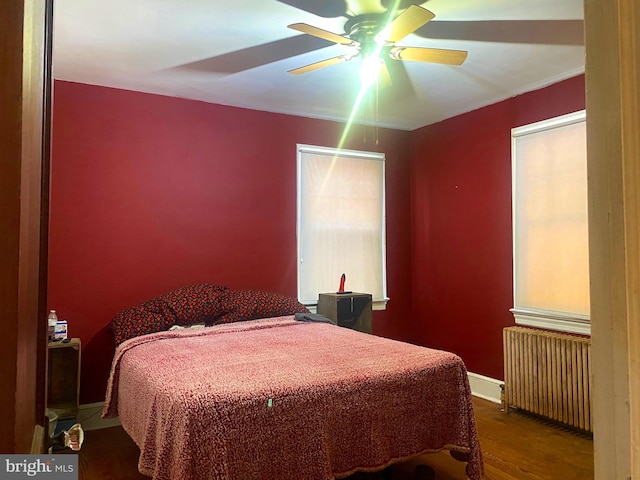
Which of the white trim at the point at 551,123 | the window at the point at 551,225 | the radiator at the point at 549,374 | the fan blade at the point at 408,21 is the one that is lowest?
the radiator at the point at 549,374

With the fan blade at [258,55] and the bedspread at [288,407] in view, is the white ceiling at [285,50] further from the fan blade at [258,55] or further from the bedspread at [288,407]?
the bedspread at [288,407]

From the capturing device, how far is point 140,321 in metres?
3.19

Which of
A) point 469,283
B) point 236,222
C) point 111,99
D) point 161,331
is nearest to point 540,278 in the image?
point 469,283

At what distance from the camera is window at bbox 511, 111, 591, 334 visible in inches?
129

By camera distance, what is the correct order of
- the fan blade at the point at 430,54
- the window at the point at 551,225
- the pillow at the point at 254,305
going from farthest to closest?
the pillow at the point at 254,305, the window at the point at 551,225, the fan blade at the point at 430,54

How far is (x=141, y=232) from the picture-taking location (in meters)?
3.62

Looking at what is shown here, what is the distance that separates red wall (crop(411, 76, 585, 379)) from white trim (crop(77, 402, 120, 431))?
9.77 feet

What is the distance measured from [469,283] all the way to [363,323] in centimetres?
106

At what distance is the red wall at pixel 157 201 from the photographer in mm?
3391

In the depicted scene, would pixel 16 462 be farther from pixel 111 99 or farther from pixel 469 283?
pixel 469 283

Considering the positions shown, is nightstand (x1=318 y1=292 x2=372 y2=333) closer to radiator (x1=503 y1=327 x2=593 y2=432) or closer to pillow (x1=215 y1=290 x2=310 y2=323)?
pillow (x1=215 y1=290 x2=310 y2=323)

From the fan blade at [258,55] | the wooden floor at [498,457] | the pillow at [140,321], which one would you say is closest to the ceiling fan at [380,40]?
the fan blade at [258,55]

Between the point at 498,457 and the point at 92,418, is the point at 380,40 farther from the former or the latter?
the point at 92,418

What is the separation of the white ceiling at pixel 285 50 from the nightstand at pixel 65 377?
76.1 inches
